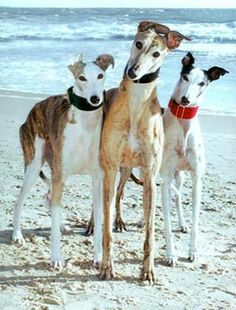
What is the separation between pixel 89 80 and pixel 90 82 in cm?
2

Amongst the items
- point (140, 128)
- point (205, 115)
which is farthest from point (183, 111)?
point (205, 115)

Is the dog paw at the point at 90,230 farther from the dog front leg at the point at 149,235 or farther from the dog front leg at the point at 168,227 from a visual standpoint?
the dog front leg at the point at 149,235

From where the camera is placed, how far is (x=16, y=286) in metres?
5.33

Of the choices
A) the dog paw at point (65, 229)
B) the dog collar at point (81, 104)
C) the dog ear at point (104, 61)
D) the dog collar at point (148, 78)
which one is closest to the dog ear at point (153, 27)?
the dog collar at point (148, 78)

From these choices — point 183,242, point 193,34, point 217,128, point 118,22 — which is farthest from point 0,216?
point 118,22

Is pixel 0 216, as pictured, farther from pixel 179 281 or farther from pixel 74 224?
pixel 179 281

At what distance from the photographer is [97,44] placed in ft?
81.1

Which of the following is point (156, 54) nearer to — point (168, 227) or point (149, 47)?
point (149, 47)

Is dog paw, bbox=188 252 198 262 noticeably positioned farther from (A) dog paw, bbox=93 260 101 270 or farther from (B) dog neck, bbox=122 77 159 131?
(B) dog neck, bbox=122 77 159 131

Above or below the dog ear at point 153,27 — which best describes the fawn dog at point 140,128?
below

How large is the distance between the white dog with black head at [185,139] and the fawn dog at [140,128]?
0.47 metres

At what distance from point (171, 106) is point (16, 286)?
188cm

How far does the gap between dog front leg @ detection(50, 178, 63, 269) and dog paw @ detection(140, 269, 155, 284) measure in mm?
643

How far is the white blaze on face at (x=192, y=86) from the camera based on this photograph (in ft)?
19.3
